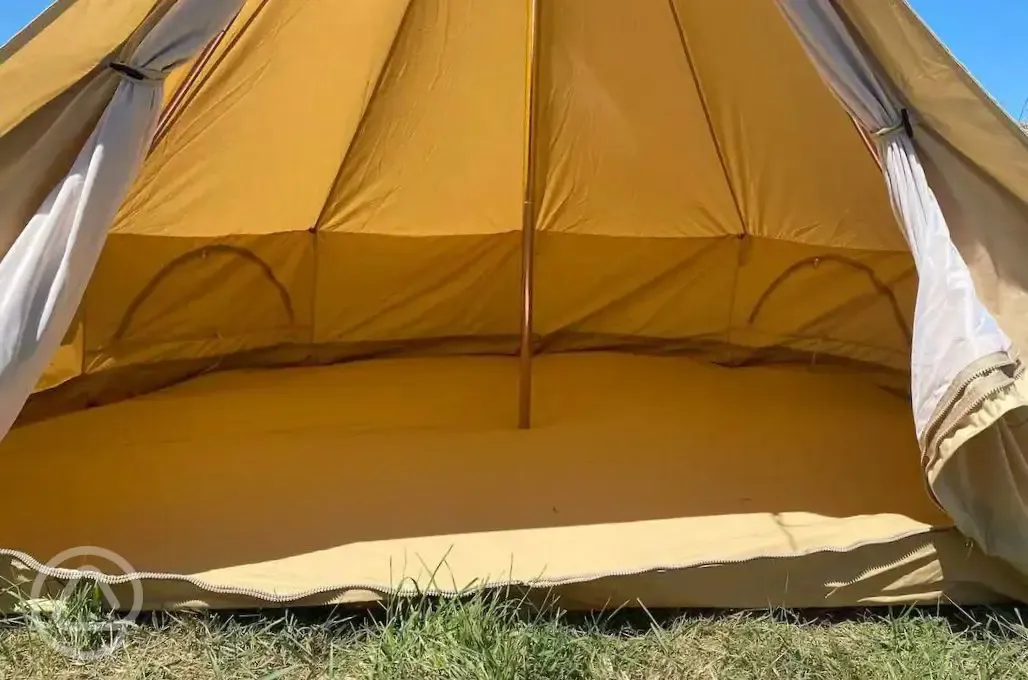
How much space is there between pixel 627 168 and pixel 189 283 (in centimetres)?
168

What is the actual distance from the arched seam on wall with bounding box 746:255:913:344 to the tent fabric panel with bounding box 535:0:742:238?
0.86 feet

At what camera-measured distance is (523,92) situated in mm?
3314

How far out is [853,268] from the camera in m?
3.56

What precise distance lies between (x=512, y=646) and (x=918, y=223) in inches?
51.1

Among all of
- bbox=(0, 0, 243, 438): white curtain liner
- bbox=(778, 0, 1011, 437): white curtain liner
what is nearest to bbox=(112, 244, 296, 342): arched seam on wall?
bbox=(0, 0, 243, 438): white curtain liner

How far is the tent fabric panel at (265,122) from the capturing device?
294 centimetres

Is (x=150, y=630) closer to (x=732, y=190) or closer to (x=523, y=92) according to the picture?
(x=523, y=92)

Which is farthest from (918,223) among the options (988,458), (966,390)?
(988,458)

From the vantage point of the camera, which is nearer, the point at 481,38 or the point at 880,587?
the point at 880,587

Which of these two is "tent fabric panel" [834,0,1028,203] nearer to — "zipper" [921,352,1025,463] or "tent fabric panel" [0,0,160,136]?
"zipper" [921,352,1025,463]

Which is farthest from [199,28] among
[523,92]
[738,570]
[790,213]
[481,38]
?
[790,213]

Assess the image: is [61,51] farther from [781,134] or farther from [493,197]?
[781,134]

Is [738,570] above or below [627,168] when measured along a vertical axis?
below

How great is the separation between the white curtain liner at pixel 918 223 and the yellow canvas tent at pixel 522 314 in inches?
0.7
